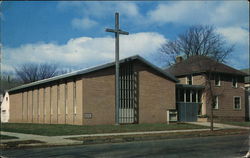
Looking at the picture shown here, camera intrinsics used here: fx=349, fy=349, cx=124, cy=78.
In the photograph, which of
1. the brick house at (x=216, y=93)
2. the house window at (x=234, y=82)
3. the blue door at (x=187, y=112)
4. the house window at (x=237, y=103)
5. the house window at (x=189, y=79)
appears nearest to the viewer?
the house window at (x=237, y=103)

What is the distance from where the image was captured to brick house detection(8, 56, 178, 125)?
80.1 ft

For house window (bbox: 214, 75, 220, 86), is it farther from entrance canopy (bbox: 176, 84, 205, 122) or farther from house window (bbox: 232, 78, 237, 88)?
house window (bbox: 232, 78, 237, 88)

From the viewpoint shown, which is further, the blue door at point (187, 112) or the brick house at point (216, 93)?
the brick house at point (216, 93)

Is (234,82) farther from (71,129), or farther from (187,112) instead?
(71,129)

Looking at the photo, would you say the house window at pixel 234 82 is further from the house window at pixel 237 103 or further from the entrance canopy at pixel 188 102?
the entrance canopy at pixel 188 102

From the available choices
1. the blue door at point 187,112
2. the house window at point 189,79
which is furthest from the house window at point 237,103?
the house window at point 189,79

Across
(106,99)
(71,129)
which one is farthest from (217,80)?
(71,129)

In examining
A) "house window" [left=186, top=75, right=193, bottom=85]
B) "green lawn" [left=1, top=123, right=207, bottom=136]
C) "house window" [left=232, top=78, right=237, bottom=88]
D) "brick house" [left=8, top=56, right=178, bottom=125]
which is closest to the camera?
"green lawn" [left=1, top=123, right=207, bottom=136]

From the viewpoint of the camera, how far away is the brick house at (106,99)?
24.4 m

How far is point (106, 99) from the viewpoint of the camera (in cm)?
2656

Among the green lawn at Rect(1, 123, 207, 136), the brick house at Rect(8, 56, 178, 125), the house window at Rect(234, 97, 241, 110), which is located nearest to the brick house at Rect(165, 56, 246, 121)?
the house window at Rect(234, 97, 241, 110)

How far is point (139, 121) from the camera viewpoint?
1107 inches

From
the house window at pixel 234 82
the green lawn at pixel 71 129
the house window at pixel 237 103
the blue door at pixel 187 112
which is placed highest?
the house window at pixel 234 82

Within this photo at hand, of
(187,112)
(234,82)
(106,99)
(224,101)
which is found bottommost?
(187,112)
